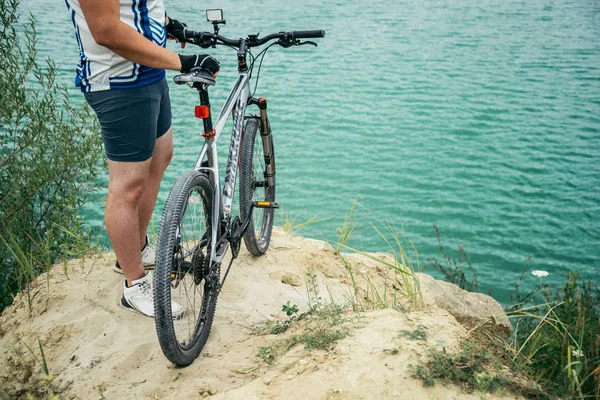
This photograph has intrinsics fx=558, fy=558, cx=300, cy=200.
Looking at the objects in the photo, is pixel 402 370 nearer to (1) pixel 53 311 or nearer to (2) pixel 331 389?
(2) pixel 331 389

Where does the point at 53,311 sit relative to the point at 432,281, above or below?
above

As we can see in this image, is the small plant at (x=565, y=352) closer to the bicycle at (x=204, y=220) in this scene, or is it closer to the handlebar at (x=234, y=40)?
the bicycle at (x=204, y=220)

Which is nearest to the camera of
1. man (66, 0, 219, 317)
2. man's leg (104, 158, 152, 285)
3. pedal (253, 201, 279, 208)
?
man (66, 0, 219, 317)

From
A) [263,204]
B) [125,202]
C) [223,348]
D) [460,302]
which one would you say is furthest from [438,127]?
[125,202]

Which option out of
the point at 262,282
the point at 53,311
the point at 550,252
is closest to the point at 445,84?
the point at 550,252

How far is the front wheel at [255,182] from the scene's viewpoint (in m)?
3.56

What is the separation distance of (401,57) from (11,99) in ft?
39.6

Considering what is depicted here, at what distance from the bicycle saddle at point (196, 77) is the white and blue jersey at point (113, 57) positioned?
0.55ft

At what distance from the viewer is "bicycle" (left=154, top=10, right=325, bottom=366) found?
243 cm

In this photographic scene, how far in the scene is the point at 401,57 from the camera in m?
14.5

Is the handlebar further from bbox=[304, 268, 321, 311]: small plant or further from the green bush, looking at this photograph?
bbox=[304, 268, 321, 311]: small plant

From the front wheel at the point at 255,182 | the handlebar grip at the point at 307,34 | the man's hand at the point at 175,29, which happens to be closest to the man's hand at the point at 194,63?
the man's hand at the point at 175,29

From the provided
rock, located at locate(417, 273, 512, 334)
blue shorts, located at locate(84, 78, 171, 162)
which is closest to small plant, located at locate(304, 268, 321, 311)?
rock, located at locate(417, 273, 512, 334)

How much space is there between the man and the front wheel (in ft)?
2.17
